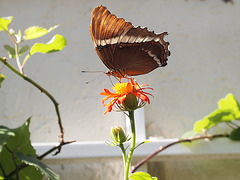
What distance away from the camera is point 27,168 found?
33.2 inches

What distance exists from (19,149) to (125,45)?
1.29 feet

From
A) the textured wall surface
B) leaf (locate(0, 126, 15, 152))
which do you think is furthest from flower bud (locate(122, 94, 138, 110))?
the textured wall surface

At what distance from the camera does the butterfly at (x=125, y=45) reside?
30.3 inches

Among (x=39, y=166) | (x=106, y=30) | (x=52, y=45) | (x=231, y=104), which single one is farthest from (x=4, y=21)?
(x=231, y=104)

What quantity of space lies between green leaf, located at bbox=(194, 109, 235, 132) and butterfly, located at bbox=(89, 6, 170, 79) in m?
0.34

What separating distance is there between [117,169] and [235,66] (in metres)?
0.71

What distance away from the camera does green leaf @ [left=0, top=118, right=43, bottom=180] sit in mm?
799

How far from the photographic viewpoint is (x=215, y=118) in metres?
1.04

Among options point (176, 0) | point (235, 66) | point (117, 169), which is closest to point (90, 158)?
point (117, 169)

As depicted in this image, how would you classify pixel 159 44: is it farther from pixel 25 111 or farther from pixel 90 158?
pixel 25 111

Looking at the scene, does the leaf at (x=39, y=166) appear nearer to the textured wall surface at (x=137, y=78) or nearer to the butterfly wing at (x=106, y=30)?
the butterfly wing at (x=106, y=30)

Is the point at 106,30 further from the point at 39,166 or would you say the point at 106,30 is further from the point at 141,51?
the point at 39,166

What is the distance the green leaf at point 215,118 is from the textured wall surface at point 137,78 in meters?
0.18

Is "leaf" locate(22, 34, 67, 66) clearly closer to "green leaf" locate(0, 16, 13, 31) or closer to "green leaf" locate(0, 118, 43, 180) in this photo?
"green leaf" locate(0, 16, 13, 31)
